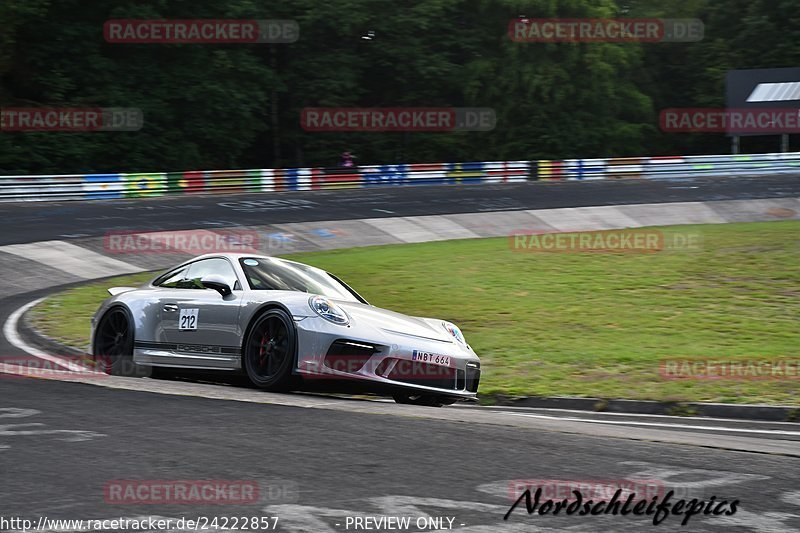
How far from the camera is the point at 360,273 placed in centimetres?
1847

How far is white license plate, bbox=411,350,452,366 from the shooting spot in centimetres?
836

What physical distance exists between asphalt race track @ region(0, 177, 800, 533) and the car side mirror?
2.90ft

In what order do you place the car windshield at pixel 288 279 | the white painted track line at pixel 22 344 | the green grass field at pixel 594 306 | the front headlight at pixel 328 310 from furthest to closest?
the green grass field at pixel 594 306
the white painted track line at pixel 22 344
the car windshield at pixel 288 279
the front headlight at pixel 328 310

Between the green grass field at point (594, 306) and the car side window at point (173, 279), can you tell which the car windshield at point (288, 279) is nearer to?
the car side window at point (173, 279)

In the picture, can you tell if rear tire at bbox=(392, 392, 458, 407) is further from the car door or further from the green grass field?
the car door

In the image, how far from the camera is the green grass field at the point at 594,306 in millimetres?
10477

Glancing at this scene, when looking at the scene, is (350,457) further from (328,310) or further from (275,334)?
(275,334)

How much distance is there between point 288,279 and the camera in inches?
363

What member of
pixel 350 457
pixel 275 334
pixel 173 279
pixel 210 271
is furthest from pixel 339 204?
pixel 350 457

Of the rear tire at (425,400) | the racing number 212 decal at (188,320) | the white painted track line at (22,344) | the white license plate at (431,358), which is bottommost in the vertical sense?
the rear tire at (425,400)

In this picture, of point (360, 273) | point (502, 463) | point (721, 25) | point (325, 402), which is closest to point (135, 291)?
point (325, 402)

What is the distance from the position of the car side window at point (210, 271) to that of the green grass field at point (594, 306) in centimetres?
268

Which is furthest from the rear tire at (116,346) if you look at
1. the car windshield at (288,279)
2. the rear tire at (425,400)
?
the rear tire at (425,400)

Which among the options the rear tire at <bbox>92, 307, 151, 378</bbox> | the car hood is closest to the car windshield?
the car hood
